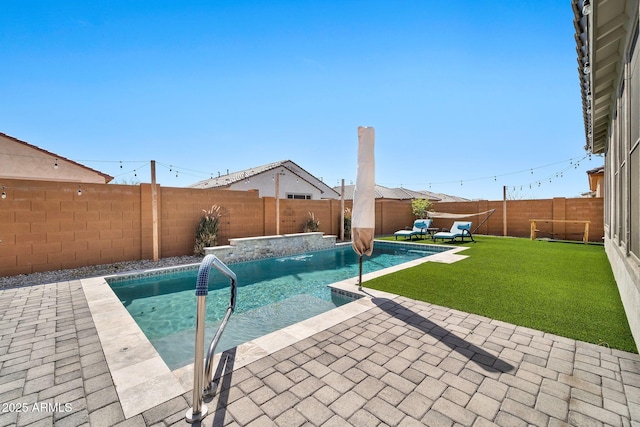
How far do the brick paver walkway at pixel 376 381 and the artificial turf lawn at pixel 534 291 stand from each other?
0.46 meters

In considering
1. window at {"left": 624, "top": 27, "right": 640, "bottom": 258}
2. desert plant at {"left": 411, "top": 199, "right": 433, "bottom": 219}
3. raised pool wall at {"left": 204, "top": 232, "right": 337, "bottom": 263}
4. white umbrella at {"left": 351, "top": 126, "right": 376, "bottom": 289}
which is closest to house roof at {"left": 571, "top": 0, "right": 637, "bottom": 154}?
window at {"left": 624, "top": 27, "right": 640, "bottom": 258}

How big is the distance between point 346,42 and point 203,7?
4111 millimetres

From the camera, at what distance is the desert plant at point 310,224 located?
1167cm

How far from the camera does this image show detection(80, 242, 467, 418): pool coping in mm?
2049

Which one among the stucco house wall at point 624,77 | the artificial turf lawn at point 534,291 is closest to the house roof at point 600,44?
the stucco house wall at point 624,77

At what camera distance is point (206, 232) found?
28.1ft

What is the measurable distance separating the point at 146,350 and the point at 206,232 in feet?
20.3

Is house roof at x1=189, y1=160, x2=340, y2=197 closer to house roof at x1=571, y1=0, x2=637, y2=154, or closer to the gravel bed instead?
Answer: the gravel bed

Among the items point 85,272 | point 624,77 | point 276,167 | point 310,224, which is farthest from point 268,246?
point 276,167

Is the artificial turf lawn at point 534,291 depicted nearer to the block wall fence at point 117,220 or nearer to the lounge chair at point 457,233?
the lounge chair at point 457,233

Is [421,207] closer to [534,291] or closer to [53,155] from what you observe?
[534,291]

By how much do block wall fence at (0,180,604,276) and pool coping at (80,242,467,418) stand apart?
2987 mm

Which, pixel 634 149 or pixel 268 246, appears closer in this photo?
pixel 634 149

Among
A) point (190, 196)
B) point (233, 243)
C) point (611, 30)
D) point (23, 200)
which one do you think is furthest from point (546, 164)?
point (23, 200)
